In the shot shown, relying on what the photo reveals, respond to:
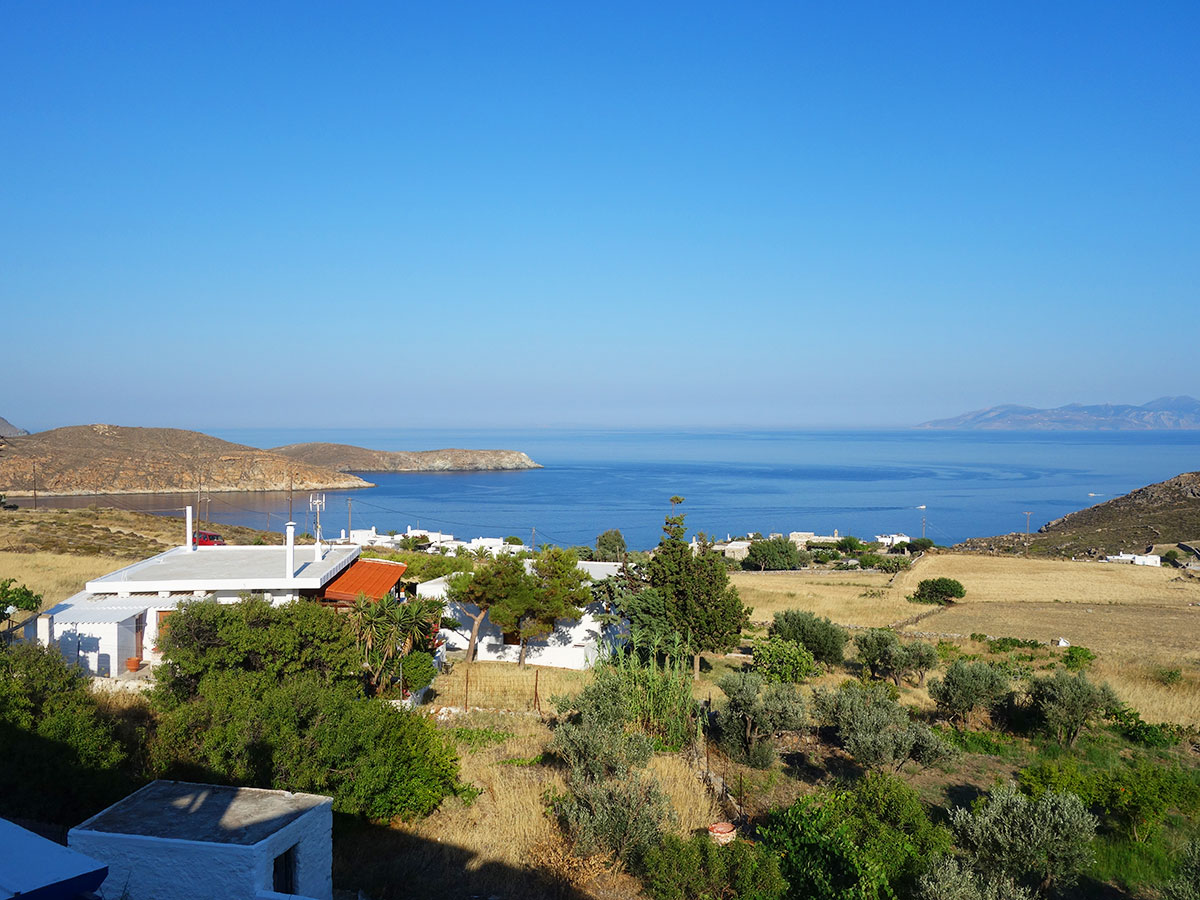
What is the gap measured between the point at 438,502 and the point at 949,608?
92.5 m

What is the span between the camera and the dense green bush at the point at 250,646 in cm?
1200

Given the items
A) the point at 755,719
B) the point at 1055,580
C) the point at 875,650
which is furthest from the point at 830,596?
the point at 755,719

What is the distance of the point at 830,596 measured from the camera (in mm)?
34344

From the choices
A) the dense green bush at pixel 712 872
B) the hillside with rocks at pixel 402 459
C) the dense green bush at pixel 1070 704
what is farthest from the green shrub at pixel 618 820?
the hillside with rocks at pixel 402 459

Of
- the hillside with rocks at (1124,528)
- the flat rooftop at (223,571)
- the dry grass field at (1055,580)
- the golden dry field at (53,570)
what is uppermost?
the flat rooftop at (223,571)

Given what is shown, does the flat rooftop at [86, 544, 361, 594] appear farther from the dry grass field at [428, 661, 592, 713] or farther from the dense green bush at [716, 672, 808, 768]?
the dense green bush at [716, 672, 808, 768]

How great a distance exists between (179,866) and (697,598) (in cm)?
1511

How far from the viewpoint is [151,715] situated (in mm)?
11766

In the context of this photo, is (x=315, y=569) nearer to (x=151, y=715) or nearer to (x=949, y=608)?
(x=151, y=715)

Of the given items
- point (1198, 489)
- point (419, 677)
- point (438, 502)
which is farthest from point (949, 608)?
point (438, 502)

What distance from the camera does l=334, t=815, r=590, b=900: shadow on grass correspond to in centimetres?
750

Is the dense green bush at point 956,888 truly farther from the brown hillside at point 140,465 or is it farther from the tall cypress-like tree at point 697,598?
the brown hillside at point 140,465

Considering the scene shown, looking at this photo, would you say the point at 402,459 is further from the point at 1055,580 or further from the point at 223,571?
the point at 223,571

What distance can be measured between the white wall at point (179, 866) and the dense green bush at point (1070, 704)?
12.3 m
